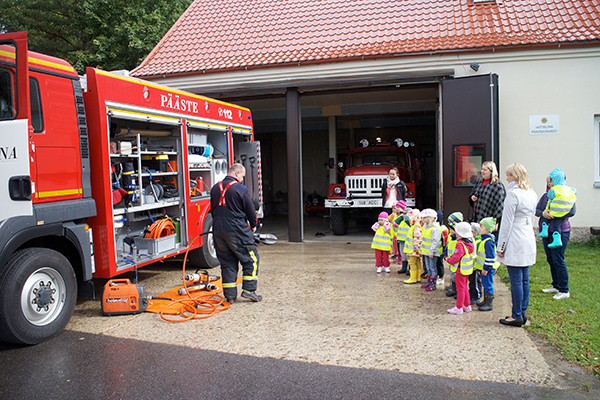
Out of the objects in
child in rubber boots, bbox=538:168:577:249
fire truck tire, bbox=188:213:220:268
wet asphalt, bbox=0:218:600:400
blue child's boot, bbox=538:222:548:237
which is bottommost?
wet asphalt, bbox=0:218:600:400

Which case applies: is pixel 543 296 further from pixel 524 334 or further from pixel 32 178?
pixel 32 178

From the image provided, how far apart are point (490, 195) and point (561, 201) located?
94cm

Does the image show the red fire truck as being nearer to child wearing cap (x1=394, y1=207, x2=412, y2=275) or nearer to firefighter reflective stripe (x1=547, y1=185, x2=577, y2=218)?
child wearing cap (x1=394, y1=207, x2=412, y2=275)

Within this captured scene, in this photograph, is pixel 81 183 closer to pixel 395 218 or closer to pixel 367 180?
pixel 395 218

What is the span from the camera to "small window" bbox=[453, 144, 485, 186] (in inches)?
374

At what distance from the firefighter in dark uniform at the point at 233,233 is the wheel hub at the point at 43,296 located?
1938 millimetres

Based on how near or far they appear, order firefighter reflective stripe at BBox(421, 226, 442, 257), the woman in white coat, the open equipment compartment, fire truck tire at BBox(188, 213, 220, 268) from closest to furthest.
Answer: the woman in white coat, the open equipment compartment, firefighter reflective stripe at BBox(421, 226, 442, 257), fire truck tire at BBox(188, 213, 220, 268)

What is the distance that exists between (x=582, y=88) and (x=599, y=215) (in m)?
2.62

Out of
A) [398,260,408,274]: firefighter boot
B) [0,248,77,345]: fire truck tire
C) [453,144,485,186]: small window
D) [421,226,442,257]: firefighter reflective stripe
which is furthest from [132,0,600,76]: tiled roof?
[0,248,77,345]: fire truck tire

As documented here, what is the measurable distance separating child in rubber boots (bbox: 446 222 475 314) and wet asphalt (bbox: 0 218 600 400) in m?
0.22

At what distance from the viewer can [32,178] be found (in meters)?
4.58

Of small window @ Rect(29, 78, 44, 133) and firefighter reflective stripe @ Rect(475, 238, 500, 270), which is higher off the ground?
small window @ Rect(29, 78, 44, 133)

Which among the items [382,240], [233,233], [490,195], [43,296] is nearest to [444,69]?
[490,195]

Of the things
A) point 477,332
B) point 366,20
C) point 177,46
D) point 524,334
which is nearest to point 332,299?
point 477,332
